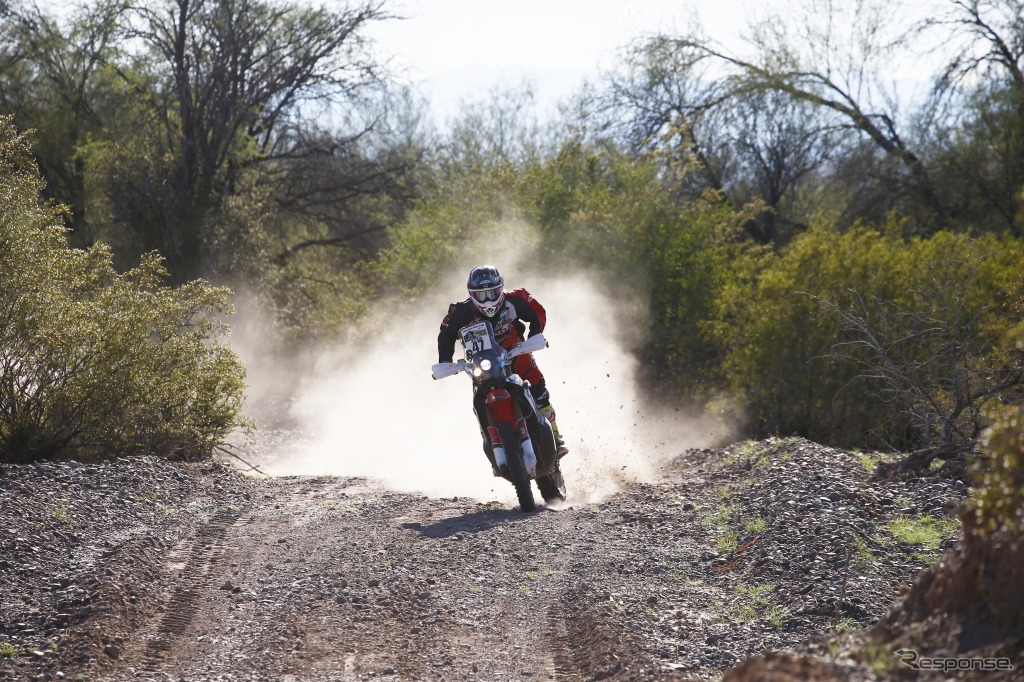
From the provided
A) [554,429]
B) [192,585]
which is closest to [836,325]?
[554,429]

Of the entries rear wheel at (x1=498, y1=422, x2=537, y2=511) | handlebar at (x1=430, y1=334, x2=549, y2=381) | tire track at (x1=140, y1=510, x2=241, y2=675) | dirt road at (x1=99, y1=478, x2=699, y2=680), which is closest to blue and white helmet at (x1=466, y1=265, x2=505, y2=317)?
handlebar at (x1=430, y1=334, x2=549, y2=381)

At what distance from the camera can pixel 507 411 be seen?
1002 cm

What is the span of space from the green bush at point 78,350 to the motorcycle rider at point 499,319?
4230mm

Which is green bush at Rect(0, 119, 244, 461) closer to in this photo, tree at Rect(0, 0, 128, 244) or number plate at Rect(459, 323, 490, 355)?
number plate at Rect(459, 323, 490, 355)

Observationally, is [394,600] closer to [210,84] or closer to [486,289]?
[486,289]

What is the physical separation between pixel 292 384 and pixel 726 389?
13332 mm

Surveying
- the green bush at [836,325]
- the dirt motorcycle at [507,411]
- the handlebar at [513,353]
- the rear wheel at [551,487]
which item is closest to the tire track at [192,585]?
the handlebar at [513,353]

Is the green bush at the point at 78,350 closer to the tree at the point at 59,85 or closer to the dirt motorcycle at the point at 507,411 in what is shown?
the dirt motorcycle at the point at 507,411

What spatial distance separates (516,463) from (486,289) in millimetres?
1871

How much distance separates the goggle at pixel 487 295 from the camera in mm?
10562

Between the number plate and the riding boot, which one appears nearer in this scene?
the number plate

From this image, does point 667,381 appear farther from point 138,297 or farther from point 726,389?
point 138,297

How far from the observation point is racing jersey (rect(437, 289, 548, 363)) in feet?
35.2

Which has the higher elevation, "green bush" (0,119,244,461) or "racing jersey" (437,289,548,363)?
"green bush" (0,119,244,461)
